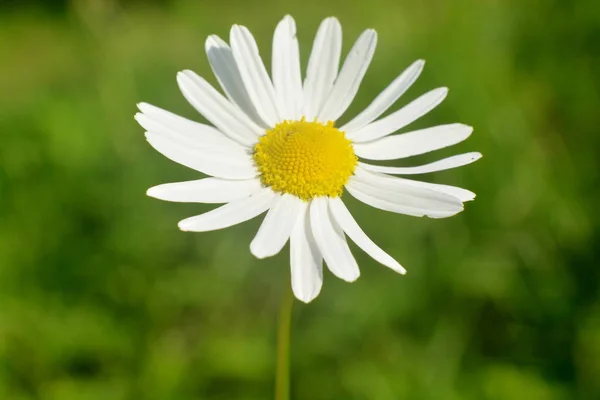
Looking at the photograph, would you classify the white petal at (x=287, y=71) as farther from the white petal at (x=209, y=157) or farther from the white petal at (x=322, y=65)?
the white petal at (x=209, y=157)

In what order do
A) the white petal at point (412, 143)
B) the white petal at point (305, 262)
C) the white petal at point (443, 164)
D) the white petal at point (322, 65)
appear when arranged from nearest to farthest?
the white petal at point (305, 262)
the white petal at point (443, 164)
the white petal at point (412, 143)
the white petal at point (322, 65)

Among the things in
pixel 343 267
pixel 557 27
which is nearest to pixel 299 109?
pixel 343 267

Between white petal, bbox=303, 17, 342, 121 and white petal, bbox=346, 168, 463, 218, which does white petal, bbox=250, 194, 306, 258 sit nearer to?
white petal, bbox=346, 168, 463, 218

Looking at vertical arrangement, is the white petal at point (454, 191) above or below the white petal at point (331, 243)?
above

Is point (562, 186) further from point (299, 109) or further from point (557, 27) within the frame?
point (299, 109)

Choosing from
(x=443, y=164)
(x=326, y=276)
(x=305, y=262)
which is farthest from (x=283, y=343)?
(x=326, y=276)

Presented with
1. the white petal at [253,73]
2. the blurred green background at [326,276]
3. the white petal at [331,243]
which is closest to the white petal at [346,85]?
the white petal at [253,73]

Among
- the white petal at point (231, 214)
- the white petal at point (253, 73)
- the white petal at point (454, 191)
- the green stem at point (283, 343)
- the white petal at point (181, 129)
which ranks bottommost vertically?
the green stem at point (283, 343)
